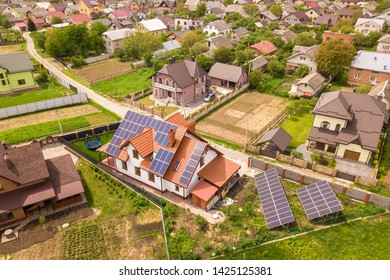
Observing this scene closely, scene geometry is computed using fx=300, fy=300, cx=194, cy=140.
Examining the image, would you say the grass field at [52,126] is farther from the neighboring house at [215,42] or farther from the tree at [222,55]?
the neighboring house at [215,42]

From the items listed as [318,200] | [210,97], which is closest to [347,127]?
[318,200]

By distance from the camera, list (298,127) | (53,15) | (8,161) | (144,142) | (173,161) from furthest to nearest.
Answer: (53,15), (298,127), (144,142), (173,161), (8,161)

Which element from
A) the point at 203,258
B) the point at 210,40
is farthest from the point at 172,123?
the point at 210,40

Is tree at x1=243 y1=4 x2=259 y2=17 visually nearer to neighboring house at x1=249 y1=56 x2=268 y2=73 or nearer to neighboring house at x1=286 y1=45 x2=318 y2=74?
neighboring house at x1=249 y1=56 x2=268 y2=73

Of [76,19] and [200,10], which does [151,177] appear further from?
[200,10]

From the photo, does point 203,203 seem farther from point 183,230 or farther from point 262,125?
point 262,125

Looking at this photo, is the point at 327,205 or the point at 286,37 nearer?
the point at 327,205

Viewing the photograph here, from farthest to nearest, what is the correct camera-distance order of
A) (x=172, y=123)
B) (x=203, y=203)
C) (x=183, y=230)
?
1. (x=172, y=123)
2. (x=203, y=203)
3. (x=183, y=230)
